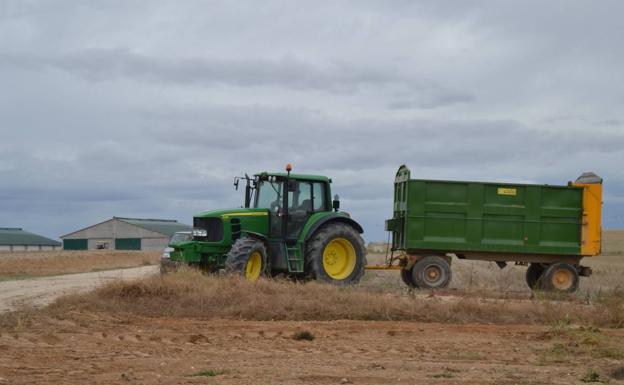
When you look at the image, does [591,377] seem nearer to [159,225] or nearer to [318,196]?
[318,196]

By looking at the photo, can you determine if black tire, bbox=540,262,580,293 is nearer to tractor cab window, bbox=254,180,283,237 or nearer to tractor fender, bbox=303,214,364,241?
tractor fender, bbox=303,214,364,241

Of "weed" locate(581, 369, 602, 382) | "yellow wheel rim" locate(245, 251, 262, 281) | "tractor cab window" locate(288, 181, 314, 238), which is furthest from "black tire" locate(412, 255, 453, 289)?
"weed" locate(581, 369, 602, 382)

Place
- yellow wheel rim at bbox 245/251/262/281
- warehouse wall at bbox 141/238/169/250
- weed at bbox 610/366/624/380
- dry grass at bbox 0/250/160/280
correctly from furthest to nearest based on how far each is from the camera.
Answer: warehouse wall at bbox 141/238/169/250 → dry grass at bbox 0/250/160/280 → yellow wheel rim at bbox 245/251/262/281 → weed at bbox 610/366/624/380

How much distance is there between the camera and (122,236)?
85.4 meters

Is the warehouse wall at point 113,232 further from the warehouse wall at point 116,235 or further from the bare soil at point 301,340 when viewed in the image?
the bare soil at point 301,340

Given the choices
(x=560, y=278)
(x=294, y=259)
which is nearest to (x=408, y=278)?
(x=294, y=259)

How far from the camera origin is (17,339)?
1202 centimetres

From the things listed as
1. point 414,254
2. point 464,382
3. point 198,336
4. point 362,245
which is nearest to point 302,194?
point 362,245

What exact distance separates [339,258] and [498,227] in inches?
164

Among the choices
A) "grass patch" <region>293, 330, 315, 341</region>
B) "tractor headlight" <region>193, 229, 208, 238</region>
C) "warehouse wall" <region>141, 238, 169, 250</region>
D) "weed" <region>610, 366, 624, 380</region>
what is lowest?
"warehouse wall" <region>141, 238, 169, 250</region>

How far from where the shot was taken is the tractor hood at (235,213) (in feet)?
61.8

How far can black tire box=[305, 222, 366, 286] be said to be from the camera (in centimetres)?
1889

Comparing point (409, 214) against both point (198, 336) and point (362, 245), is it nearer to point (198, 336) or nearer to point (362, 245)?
A: point (362, 245)

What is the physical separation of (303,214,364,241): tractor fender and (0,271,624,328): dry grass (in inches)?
114
